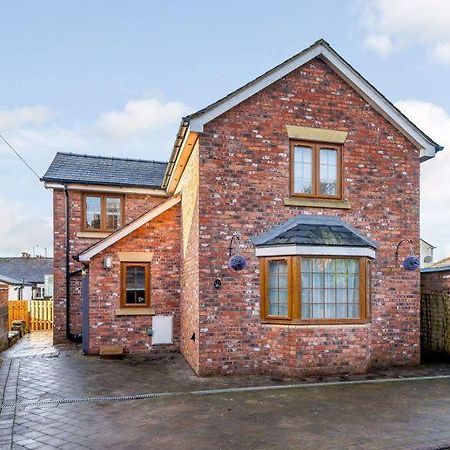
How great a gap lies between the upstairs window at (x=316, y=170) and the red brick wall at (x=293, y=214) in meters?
0.25

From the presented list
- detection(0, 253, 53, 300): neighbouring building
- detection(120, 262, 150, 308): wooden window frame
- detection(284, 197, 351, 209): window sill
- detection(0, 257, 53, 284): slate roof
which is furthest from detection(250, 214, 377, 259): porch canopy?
detection(0, 257, 53, 284): slate roof

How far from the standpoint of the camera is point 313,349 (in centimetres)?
981

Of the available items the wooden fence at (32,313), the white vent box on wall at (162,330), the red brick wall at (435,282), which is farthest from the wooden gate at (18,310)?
the red brick wall at (435,282)

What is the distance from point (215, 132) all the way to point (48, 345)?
10.3 meters

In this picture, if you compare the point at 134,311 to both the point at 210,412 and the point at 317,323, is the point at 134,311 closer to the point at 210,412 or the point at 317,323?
the point at 317,323

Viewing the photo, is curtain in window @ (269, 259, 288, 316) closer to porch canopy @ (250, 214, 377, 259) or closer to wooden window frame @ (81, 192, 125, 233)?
porch canopy @ (250, 214, 377, 259)

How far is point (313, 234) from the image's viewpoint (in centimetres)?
1000

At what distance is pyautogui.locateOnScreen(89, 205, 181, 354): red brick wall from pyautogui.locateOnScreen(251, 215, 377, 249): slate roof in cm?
411

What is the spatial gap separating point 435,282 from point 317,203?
16.3 ft

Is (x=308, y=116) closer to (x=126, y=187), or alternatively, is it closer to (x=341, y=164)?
(x=341, y=164)

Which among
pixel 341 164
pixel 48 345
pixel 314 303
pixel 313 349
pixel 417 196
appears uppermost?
pixel 341 164

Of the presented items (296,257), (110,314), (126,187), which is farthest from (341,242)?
(126,187)

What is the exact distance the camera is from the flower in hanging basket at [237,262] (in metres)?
9.79

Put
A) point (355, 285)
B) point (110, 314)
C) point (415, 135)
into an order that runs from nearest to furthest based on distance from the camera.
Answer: point (355, 285), point (415, 135), point (110, 314)
